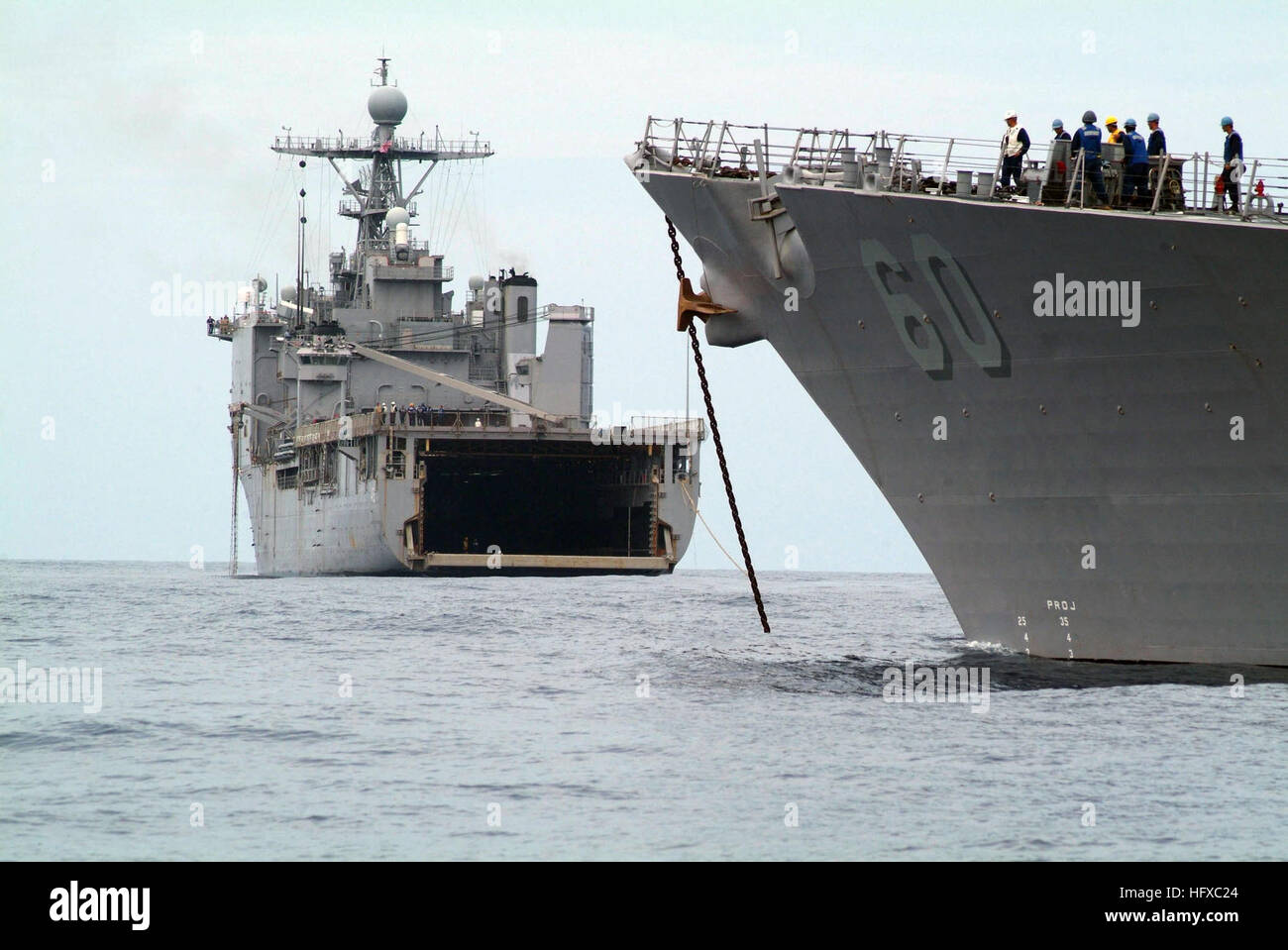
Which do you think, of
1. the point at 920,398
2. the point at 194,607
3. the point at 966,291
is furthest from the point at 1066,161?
the point at 194,607

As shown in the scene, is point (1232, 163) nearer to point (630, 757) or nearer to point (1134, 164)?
point (1134, 164)

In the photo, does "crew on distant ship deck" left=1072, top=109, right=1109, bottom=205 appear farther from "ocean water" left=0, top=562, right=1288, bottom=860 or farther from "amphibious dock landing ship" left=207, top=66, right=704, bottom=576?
"amphibious dock landing ship" left=207, top=66, right=704, bottom=576

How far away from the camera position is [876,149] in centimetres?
2162

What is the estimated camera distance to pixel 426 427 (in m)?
59.3

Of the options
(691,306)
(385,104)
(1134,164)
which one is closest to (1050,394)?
(1134,164)

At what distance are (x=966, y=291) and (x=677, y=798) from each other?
848 cm

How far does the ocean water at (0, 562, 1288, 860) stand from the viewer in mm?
13805

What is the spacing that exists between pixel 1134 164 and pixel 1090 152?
59cm

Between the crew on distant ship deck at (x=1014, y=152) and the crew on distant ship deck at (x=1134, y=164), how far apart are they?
51.9 inches

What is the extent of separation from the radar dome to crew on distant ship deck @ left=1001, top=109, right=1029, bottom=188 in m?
62.3

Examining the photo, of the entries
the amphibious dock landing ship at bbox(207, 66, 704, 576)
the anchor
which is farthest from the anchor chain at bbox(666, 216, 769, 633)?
the amphibious dock landing ship at bbox(207, 66, 704, 576)

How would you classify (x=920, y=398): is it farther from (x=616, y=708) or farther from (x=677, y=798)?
(x=677, y=798)

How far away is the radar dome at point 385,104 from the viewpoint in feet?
263

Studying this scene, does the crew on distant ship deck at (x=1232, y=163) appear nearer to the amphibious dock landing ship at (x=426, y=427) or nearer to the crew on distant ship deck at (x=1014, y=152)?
the crew on distant ship deck at (x=1014, y=152)
